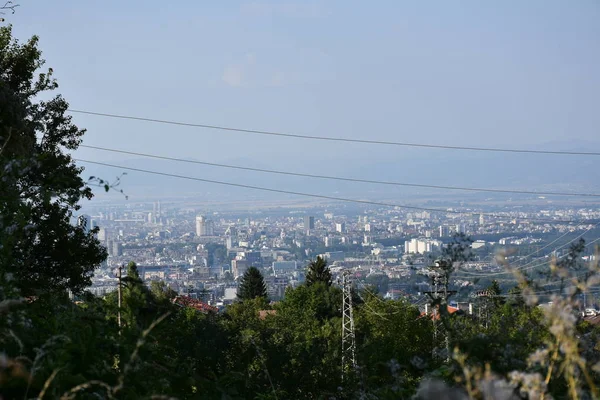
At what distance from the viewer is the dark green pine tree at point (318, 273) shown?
5192 centimetres

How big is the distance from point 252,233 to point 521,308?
116 metres

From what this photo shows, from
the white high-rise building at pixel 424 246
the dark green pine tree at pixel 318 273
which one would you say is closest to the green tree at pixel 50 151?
the white high-rise building at pixel 424 246

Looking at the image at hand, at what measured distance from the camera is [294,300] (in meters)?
44.2

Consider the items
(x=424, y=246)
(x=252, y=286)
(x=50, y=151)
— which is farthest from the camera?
(x=252, y=286)

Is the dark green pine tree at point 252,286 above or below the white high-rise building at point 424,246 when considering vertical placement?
below

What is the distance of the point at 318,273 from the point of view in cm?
5238

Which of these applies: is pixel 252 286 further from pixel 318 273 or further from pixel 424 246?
pixel 424 246

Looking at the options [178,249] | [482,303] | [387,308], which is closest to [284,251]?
[178,249]

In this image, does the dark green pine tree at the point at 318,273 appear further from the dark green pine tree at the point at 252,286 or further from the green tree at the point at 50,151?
the green tree at the point at 50,151

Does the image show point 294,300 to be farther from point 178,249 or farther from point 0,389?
point 178,249

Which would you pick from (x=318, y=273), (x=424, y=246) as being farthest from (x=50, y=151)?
(x=318, y=273)

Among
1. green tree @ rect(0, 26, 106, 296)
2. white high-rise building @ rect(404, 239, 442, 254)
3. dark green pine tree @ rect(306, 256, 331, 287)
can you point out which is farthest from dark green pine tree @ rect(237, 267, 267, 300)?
green tree @ rect(0, 26, 106, 296)

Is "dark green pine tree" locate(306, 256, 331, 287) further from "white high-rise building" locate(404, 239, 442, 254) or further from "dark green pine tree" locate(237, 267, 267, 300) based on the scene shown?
"white high-rise building" locate(404, 239, 442, 254)

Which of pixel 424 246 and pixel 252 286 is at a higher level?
pixel 424 246
